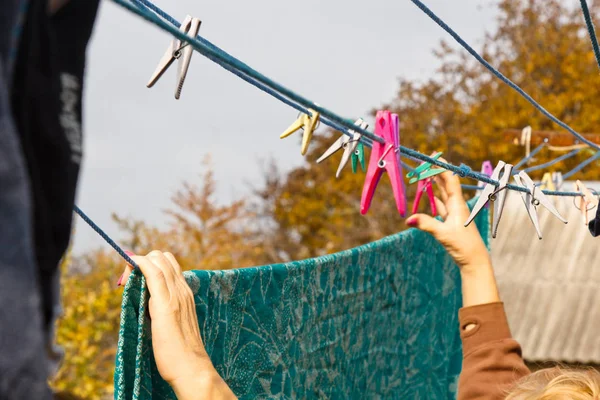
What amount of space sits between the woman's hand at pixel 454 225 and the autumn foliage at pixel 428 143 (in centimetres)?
831

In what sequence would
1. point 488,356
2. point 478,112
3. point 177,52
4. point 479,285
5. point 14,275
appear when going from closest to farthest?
point 14,275 < point 177,52 < point 488,356 < point 479,285 < point 478,112

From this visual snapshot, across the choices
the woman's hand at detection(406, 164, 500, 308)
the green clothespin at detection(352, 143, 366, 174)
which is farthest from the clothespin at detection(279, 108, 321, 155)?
the woman's hand at detection(406, 164, 500, 308)

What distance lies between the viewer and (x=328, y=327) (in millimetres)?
1827

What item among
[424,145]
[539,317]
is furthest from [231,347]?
[424,145]

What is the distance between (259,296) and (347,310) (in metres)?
0.46

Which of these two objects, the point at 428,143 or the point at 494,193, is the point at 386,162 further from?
the point at 428,143

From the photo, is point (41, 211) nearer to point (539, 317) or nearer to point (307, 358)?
point (307, 358)

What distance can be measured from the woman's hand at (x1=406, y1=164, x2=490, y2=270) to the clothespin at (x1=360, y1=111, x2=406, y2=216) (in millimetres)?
579

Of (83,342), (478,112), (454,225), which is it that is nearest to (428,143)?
(478,112)

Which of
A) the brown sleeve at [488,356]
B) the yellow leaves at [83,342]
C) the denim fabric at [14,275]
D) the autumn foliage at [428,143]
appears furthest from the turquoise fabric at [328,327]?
the autumn foliage at [428,143]

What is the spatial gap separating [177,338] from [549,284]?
14.0 feet

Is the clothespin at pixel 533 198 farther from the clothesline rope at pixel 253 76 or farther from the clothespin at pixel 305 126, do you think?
the clothespin at pixel 305 126

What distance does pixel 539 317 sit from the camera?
5.00 meters

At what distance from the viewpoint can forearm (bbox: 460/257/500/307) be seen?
173cm
